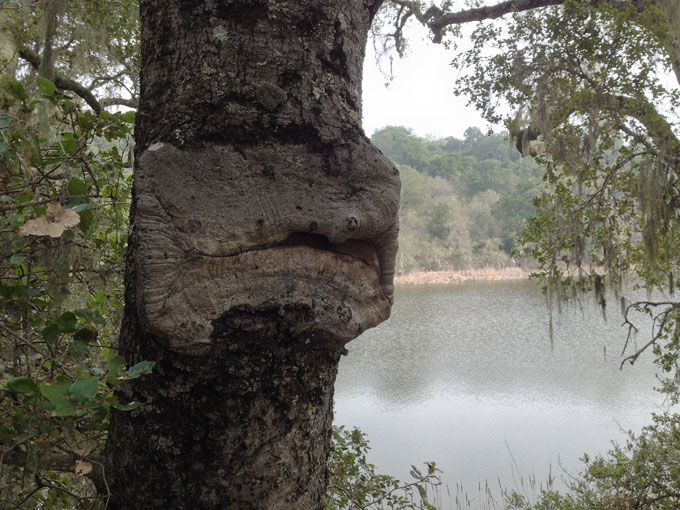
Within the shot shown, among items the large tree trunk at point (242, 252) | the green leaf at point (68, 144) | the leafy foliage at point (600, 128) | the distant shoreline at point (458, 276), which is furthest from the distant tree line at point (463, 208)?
the large tree trunk at point (242, 252)

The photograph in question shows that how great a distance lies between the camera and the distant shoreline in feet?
70.2

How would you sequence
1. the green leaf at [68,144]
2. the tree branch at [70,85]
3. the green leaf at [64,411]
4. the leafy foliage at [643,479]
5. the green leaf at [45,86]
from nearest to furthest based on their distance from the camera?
1. the green leaf at [64,411]
2. the green leaf at [45,86]
3. the green leaf at [68,144]
4. the tree branch at [70,85]
5. the leafy foliage at [643,479]

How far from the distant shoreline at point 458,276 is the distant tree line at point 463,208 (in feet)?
2.12

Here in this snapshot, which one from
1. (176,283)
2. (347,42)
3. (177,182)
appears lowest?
(176,283)

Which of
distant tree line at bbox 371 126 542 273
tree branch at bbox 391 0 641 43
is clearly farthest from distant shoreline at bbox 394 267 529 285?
tree branch at bbox 391 0 641 43

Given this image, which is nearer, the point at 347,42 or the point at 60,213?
the point at 60,213

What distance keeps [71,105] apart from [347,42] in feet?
2.12

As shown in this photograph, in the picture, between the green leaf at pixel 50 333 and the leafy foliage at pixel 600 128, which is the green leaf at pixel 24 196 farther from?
the leafy foliage at pixel 600 128

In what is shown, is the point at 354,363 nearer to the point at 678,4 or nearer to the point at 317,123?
the point at 678,4

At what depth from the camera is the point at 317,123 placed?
2.86ft

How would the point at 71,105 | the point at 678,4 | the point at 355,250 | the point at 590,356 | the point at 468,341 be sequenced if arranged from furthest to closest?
the point at 468,341
the point at 590,356
the point at 678,4
the point at 71,105
the point at 355,250

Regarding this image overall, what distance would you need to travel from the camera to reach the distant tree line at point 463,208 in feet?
80.0

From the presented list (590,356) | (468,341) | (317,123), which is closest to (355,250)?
(317,123)

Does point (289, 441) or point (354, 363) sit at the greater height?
point (289, 441)
